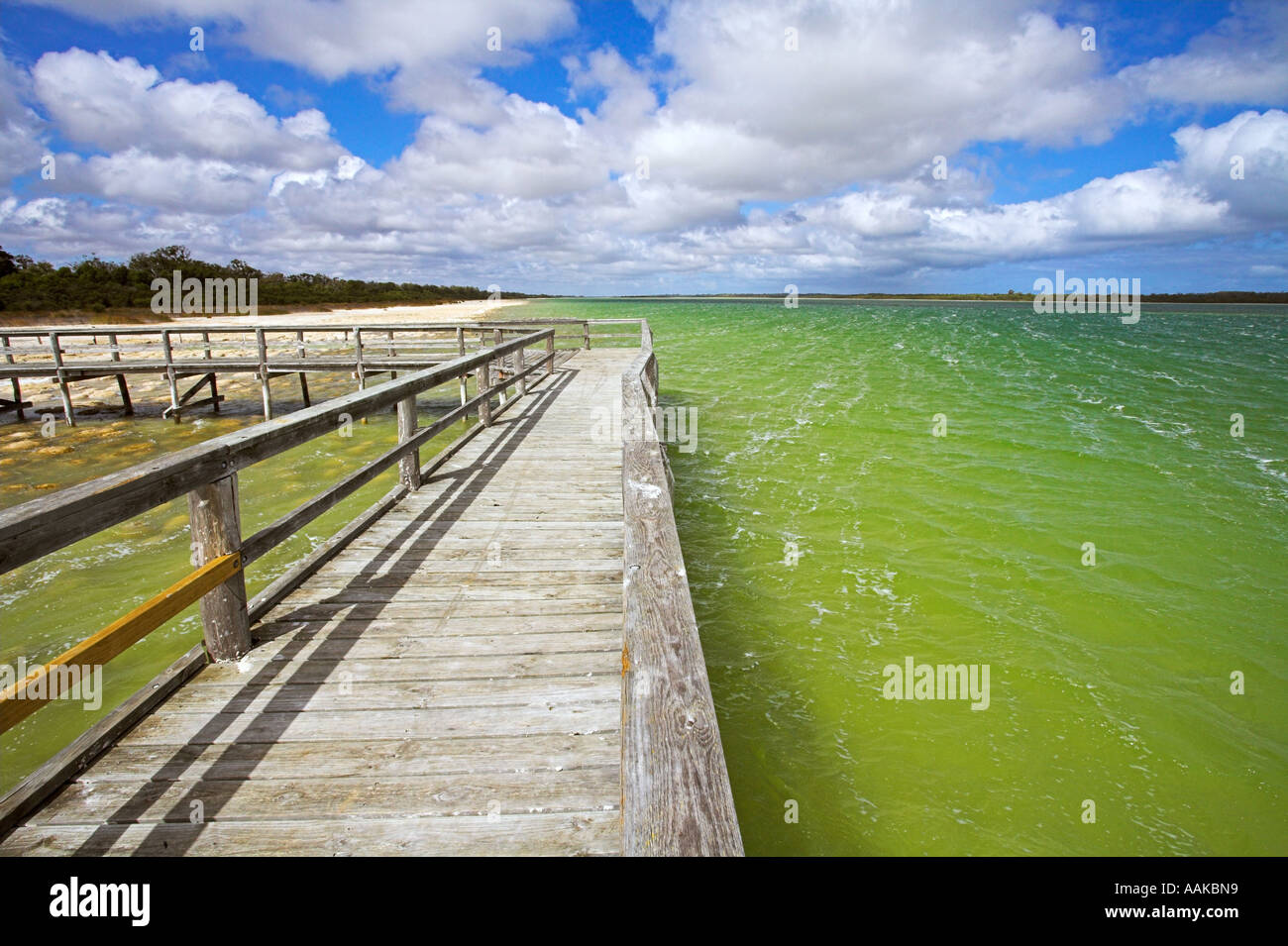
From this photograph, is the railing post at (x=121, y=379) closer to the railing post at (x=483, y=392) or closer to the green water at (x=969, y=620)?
the green water at (x=969, y=620)

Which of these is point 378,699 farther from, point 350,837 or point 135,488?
point 135,488

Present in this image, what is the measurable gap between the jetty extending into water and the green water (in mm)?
1753

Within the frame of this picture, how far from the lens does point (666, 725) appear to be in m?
1.64

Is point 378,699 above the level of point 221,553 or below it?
below

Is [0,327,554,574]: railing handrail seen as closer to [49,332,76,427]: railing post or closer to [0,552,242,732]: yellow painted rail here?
[0,552,242,732]: yellow painted rail

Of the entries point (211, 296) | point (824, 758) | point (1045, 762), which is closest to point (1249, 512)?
point (1045, 762)

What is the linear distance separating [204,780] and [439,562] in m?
2.06

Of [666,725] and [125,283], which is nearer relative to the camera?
[666,725]

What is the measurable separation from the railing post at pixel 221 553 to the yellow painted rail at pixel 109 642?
0.23 ft

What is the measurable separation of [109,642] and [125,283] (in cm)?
6681

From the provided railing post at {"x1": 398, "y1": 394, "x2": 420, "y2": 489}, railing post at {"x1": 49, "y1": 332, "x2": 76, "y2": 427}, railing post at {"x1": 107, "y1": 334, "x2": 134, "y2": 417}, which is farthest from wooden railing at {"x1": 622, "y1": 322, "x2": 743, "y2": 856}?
railing post at {"x1": 49, "y1": 332, "x2": 76, "y2": 427}

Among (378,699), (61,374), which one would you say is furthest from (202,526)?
(61,374)

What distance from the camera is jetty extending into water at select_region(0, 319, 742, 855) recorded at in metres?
1.79
